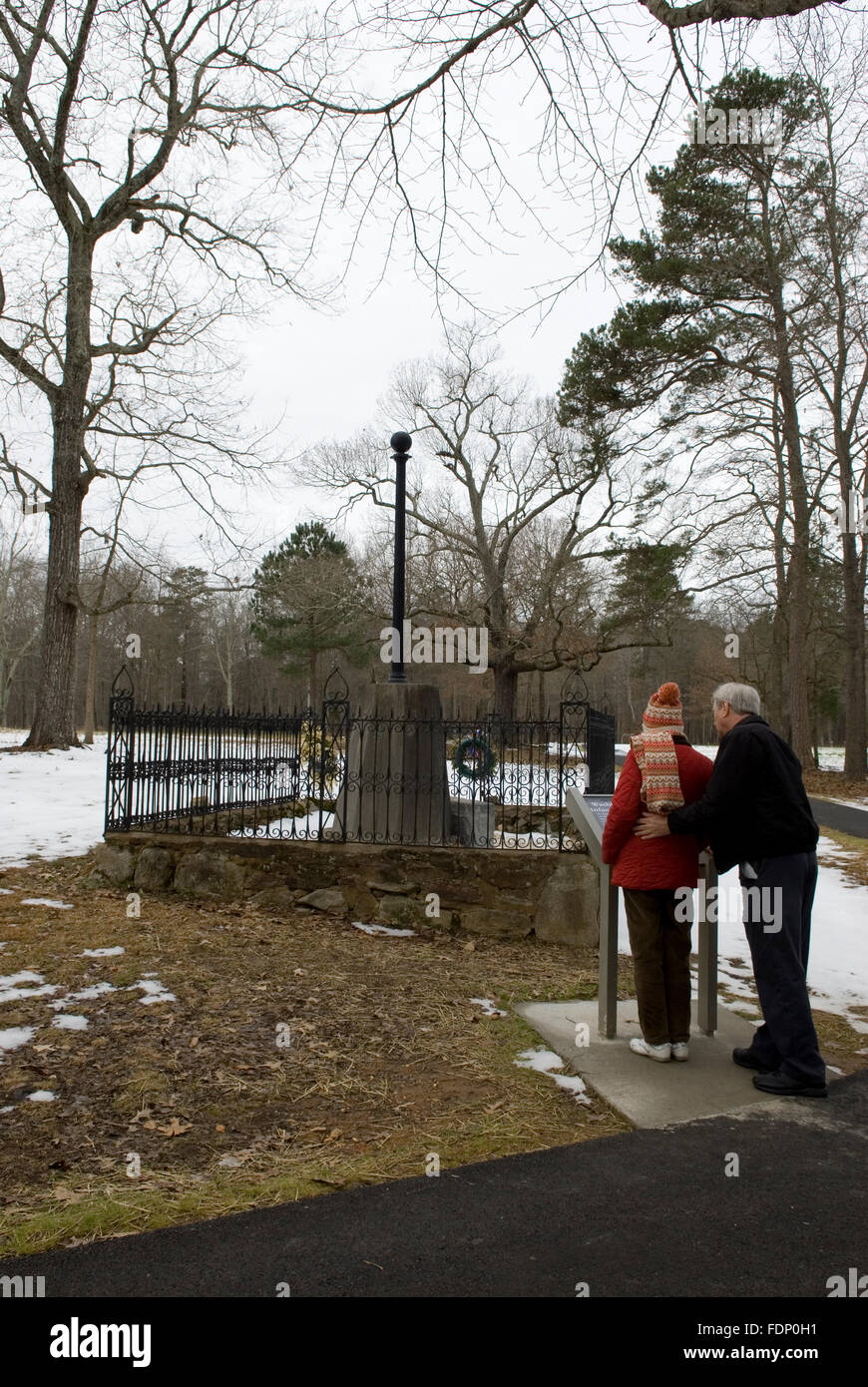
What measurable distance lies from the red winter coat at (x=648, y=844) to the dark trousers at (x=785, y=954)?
0.33m

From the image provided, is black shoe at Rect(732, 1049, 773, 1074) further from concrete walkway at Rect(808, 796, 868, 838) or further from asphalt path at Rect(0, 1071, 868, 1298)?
concrete walkway at Rect(808, 796, 868, 838)

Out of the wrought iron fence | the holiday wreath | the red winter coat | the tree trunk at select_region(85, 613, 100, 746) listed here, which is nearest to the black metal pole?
the wrought iron fence

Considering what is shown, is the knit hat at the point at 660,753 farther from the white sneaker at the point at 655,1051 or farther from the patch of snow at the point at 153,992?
the patch of snow at the point at 153,992

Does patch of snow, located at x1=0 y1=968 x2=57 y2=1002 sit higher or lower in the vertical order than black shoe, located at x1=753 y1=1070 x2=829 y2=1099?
higher

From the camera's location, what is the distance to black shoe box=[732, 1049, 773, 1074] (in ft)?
13.3

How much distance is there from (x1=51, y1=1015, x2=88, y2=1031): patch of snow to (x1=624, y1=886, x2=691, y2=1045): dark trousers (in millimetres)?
2789

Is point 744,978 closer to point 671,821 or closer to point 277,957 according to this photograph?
point 671,821

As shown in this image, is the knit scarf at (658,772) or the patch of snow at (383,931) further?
the patch of snow at (383,931)

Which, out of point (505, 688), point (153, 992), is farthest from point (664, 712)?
point (505, 688)

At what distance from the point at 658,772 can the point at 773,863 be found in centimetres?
64

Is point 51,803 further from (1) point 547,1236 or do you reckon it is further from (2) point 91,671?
(2) point 91,671

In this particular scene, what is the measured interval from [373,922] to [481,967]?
132 centimetres

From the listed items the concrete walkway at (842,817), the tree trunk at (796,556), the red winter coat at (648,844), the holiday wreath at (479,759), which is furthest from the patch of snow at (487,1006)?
the tree trunk at (796,556)

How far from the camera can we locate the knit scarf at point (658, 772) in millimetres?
4086
